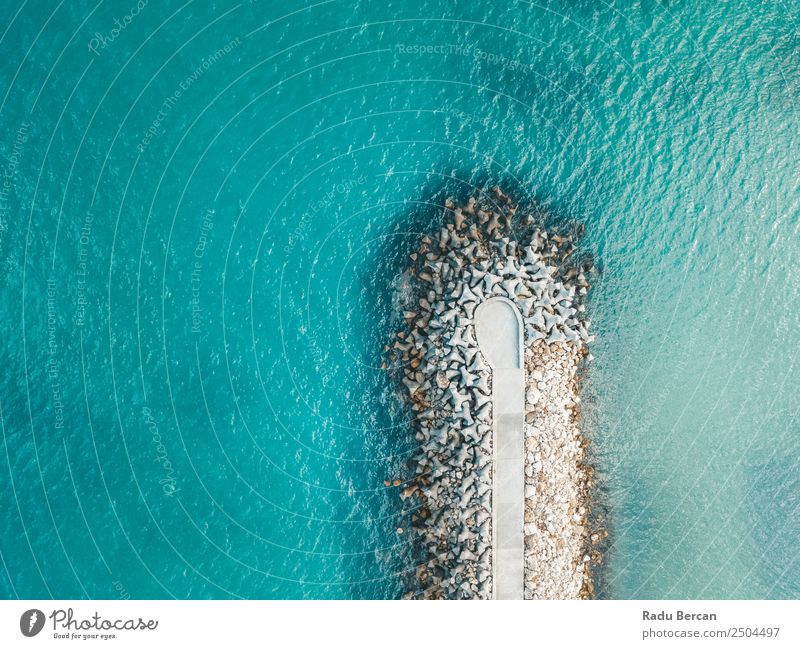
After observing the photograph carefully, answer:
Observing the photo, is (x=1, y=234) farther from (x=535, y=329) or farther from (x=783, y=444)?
(x=783, y=444)

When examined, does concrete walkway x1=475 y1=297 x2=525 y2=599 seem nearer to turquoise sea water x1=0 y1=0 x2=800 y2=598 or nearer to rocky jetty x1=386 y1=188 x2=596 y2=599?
rocky jetty x1=386 y1=188 x2=596 y2=599

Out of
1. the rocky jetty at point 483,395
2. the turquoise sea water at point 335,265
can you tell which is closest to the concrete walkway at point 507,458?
the rocky jetty at point 483,395

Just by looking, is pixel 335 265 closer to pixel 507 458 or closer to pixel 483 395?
pixel 483 395

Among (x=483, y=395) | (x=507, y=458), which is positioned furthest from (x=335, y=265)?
(x=507, y=458)

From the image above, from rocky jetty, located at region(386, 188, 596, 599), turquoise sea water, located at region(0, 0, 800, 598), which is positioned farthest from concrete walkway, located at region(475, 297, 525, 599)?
turquoise sea water, located at region(0, 0, 800, 598)

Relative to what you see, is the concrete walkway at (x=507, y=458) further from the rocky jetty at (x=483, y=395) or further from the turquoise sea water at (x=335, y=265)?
the turquoise sea water at (x=335, y=265)
